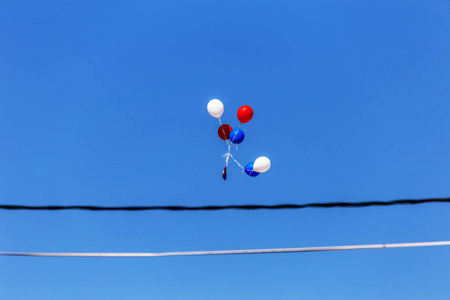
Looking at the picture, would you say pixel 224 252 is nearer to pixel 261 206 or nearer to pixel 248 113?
pixel 261 206

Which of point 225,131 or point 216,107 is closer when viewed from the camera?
point 216,107

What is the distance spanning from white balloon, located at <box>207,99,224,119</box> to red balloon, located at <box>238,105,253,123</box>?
0.35 metres

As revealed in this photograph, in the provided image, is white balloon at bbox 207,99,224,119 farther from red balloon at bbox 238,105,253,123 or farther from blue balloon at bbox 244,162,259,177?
blue balloon at bbox 244,162,259,177

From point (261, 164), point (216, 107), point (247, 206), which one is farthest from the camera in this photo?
point (216, 107)

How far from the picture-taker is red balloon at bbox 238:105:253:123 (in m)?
5.77

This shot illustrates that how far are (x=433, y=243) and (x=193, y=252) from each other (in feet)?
6.27

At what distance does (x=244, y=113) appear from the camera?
227 inches

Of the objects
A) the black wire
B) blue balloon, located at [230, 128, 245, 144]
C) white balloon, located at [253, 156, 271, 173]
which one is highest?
blue balloon, located at [230, 128, 245, 144]

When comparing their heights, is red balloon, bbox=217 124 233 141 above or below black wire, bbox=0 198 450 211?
above

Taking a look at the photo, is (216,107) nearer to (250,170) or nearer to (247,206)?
(250,170)

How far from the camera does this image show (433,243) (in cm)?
252

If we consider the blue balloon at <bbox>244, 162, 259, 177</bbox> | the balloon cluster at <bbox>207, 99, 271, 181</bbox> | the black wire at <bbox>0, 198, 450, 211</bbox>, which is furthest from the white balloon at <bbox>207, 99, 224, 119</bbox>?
the black wire at <bbox>0, 198, 450, 211</bbox>

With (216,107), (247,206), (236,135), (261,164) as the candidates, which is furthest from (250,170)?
(247,206)

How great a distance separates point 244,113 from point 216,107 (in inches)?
20.5
